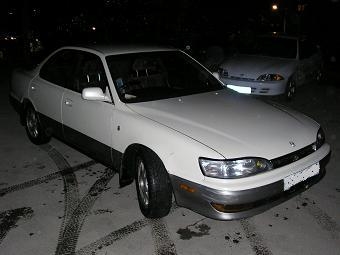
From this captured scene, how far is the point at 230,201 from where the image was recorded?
282cm

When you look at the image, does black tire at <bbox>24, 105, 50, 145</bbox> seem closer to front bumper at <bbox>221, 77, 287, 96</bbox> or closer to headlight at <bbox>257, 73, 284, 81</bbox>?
front bumper at <bbox>221, 77, 287, 96</bbox>

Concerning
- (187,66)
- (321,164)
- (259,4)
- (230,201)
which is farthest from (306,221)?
(259,4)

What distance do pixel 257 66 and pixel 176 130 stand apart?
5082mm

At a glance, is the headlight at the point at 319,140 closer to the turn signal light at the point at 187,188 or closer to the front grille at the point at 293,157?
the front grille at the point at 293,157

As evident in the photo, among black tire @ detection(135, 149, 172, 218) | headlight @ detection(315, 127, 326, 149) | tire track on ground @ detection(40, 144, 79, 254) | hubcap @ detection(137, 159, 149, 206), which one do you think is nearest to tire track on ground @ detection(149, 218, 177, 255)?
black tire @ detection(135, 149, 172, 218)

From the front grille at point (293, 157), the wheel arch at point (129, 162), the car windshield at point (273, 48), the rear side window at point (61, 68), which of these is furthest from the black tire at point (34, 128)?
the car windshield at point (273, 48)

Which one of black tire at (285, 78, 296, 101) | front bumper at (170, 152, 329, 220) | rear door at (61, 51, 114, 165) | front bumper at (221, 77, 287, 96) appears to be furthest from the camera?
black tire at (285, 78, 296, 101)

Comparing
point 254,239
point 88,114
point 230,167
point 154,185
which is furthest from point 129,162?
point 254,239

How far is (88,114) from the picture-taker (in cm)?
403

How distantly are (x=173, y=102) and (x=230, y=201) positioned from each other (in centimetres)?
134

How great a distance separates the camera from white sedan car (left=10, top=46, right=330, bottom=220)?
2902mm

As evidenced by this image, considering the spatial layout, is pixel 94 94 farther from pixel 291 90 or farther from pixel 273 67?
pixel 291 90

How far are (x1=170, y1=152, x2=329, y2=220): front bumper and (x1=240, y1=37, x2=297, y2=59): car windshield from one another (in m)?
5.97

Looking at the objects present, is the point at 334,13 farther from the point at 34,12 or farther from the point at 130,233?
the point at 130,233
